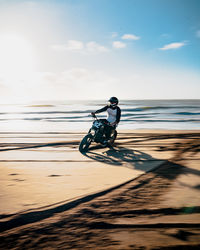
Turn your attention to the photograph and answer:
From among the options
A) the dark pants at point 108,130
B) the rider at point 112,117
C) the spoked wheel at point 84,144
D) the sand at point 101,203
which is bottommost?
the sand at point 101,203

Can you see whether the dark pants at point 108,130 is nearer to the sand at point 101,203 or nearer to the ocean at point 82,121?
the sand at point 101,203

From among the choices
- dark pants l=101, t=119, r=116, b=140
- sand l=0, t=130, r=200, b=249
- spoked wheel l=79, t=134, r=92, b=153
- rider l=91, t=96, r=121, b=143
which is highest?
rider l=91, t=96, r=121, b=143

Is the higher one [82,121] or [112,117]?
[112,117]

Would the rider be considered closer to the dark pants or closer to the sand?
the dark pants

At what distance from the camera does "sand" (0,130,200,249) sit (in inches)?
100

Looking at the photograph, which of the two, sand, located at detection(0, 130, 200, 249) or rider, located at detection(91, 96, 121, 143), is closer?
sand, located at detection(0, 130, 200, 249)

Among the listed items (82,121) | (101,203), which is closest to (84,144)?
(101,203)

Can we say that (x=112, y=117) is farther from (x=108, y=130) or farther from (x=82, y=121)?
(x=82, y=121)

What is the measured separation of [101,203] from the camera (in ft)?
11.6

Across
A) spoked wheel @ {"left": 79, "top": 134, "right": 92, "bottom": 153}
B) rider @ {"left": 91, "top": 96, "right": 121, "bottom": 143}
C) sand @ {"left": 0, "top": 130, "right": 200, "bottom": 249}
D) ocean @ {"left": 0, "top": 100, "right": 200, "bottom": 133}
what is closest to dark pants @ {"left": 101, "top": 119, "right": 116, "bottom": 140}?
rider @ {"left": 91, "top": 96, "right": 121, "bottom": 143}

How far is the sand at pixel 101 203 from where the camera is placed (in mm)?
2551

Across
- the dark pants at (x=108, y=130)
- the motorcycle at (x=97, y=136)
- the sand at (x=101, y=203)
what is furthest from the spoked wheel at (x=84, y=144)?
the sand at (x=101, y=203)

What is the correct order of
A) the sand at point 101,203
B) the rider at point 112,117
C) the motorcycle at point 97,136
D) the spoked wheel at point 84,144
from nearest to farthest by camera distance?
the sand at point 101,203
the spoked wheel at point 84,144
the motorcycle at point 97,136
the rider at point 112,117

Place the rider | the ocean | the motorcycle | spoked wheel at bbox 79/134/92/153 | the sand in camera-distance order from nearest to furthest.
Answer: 1. the sand
2. spoked wheel at bbox 79/134/92/153
3. the motorcycle
4. the rider
5. the ocean
